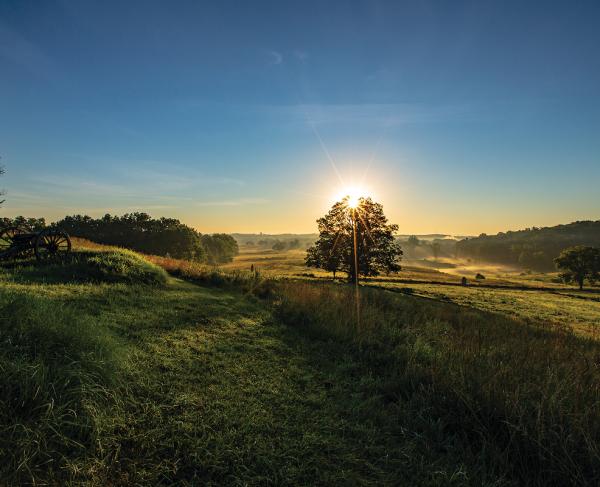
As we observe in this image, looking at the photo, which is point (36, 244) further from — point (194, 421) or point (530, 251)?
point (530, 251)

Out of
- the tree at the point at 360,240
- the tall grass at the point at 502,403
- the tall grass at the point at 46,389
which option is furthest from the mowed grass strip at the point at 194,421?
the tree at the point at 360,240

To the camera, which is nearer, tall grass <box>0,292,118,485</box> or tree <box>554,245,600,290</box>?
tall grass <box>0,292,118,485</box>

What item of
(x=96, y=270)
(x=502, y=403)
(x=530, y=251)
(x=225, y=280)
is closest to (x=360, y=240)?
(x=225, y=280)

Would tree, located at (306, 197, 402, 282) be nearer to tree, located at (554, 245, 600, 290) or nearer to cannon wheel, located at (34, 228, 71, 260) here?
cannon wheel, located at (34, 228, 71, 260)

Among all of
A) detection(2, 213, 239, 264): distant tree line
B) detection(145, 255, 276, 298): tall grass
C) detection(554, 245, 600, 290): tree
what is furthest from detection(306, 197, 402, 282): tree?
detection(554, 245, 600, 290): tree

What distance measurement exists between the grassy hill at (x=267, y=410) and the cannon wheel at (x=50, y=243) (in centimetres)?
749

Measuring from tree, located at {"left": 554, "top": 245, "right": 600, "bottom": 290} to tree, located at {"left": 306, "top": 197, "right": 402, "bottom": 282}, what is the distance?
47.9 meters

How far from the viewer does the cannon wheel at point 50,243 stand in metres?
12.7

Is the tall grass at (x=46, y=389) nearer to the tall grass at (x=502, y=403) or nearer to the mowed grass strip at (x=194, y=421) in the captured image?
the mowed grass strip at (x=194, y=421)

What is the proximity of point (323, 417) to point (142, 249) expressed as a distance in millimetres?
68133

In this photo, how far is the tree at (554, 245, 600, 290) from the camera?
57.8 meters

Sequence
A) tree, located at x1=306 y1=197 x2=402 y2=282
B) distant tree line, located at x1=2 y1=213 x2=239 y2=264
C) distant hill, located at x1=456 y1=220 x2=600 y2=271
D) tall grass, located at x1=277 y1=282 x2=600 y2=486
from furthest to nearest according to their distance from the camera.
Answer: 1. distant hill, located at x1=456 y1=220 x2=600 y2=271
2. distant tree line, located at x1=2 y1=213 x2=239 y2=264
3. tree, located at x1=306 y1=197 x2=402 y2=282
4. tall grass, located at x1=277 y1=282 x2=600 y2=486

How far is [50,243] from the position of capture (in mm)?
13266

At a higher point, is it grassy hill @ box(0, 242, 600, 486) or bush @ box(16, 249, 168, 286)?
bush @ box(16, 249, 168, 286)
